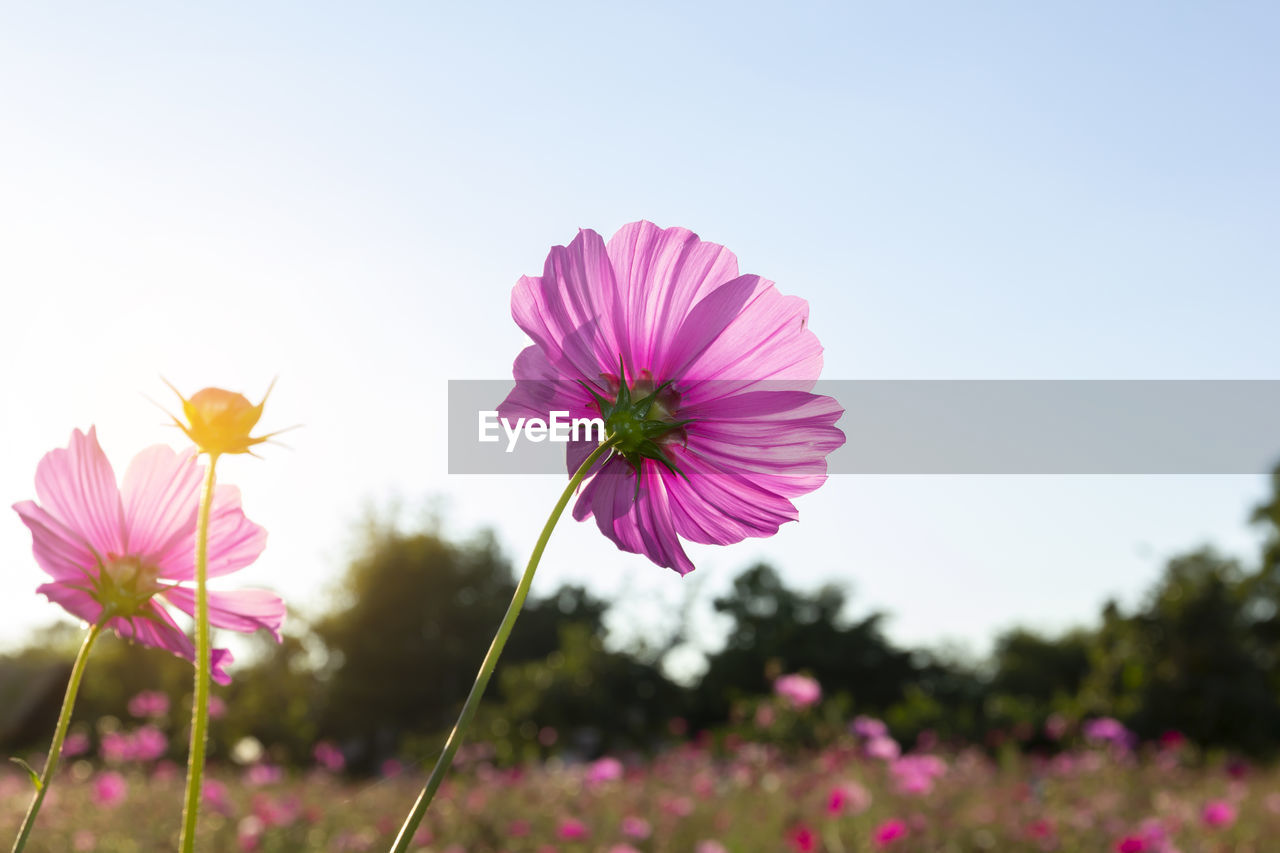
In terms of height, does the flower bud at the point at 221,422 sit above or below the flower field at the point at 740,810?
above

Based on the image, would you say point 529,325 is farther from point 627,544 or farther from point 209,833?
point 209,833

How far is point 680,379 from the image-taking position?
463 millimetres

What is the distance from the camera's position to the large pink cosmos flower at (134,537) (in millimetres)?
427

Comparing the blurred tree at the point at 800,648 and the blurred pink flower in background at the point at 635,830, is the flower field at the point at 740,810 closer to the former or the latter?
the blurred pink flower in background at the point at 635,830

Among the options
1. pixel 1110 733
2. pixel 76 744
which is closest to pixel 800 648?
pixel 1110 733

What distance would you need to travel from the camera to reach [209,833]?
405cm

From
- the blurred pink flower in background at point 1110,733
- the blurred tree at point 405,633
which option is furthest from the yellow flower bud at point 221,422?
the blurred tree at point 405,633

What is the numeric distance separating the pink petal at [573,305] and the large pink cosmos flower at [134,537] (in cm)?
14

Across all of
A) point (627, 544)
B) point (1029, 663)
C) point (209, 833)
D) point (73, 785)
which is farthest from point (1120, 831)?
point (1029, 663)

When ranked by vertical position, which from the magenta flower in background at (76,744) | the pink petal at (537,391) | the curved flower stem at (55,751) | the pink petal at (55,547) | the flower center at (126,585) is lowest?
the magenta flower in background at (76,744)

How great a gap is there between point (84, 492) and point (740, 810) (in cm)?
418

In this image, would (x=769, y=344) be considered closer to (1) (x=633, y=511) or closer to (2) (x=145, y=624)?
(1) (x=633, y=511)

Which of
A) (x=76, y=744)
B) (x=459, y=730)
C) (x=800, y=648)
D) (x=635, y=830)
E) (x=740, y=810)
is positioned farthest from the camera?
(x=800, y=648)

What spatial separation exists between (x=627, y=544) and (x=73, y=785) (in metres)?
6.93
